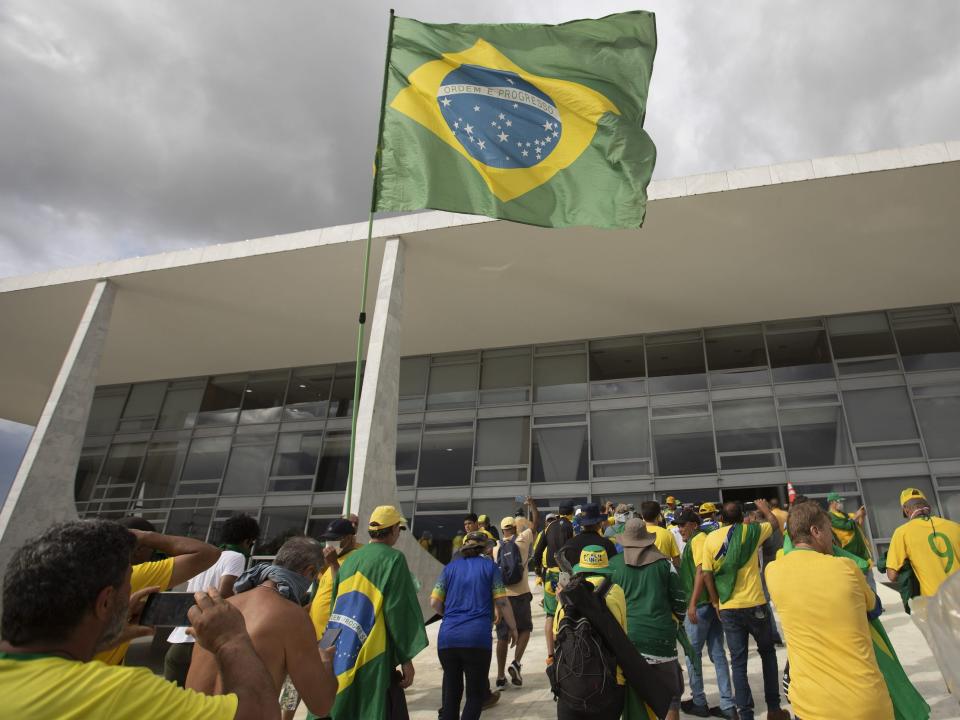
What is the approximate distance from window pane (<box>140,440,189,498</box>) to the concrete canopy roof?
122 inches

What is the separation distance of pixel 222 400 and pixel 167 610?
19.7 m

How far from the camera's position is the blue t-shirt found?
13.9 ft

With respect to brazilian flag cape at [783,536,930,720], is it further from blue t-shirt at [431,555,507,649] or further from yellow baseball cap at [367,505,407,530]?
yellow baseball cap at [367,505,407,530]

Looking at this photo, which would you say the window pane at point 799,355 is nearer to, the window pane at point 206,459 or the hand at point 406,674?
the hand at point 406,674

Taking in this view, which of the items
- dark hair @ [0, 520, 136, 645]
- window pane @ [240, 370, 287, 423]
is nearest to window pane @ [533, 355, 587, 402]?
window pane @ [240, 370, 287, 423]

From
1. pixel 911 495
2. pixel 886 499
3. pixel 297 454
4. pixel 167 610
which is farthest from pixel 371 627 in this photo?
pixel 297 454

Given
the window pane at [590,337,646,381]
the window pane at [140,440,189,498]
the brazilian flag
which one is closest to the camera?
the brazilian flag

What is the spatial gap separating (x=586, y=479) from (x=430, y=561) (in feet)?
16.5

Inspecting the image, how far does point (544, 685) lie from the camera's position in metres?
6.09

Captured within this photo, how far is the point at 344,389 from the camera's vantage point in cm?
1845

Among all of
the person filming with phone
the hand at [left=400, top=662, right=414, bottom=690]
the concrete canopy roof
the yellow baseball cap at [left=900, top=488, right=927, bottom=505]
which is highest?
the concrete canopy roof

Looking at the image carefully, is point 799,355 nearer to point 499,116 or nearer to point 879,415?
point 879,415

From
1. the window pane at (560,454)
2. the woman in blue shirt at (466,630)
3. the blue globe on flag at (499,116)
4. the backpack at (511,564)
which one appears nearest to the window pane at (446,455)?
the window pane at (560,454)

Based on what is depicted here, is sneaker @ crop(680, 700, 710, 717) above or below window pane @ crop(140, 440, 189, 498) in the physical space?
below
